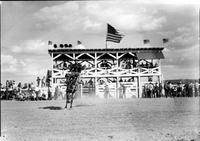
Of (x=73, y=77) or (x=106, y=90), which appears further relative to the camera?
(x=106, y=90)

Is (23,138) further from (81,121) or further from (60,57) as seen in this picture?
(60,57)

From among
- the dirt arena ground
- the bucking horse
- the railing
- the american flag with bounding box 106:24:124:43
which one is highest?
the american flag with bounding box 106:24:124:43

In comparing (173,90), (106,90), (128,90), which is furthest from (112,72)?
(173,90)

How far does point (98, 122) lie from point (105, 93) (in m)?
15.8

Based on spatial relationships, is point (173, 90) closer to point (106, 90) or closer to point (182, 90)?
point (182, 90)

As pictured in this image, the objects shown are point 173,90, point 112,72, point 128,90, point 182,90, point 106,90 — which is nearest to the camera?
point 182,90

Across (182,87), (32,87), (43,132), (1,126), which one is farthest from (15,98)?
(43,132)

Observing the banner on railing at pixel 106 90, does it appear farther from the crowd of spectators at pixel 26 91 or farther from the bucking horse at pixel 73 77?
the bucking horse at pixel 73 77

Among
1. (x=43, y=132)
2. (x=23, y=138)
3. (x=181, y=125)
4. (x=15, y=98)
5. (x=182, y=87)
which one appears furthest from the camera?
(x=15, y=98)

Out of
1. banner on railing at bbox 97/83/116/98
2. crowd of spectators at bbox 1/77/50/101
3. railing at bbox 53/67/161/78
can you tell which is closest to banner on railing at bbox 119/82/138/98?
banner on railing at bbox 97/83/116/98

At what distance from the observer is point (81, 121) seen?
35.5 ft

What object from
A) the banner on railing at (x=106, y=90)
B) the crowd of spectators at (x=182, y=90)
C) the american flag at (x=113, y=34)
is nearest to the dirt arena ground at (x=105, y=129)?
the american flag at (x=113, y=34)

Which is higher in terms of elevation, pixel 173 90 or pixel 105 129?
pixel 173 90

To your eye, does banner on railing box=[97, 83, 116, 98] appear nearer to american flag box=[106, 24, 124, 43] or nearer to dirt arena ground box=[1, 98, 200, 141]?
american flag box=[106, 24, 124, 43]
